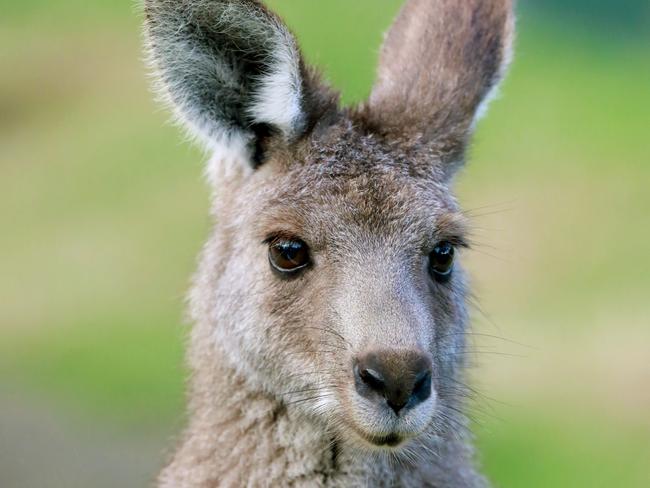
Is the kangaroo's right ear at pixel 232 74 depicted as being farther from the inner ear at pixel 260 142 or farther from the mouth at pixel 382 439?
the mouth at pixel 382 439

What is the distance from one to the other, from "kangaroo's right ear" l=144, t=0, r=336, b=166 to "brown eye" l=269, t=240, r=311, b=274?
568mm

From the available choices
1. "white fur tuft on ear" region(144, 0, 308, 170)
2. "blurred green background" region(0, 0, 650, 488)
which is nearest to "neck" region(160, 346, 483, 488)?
"white fur tuft on ear" region(144, 0, 308, 170)

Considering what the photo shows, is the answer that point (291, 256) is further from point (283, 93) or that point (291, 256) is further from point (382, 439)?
point (382, 439)

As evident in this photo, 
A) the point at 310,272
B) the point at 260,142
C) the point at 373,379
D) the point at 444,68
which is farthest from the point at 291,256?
the point at 444,68

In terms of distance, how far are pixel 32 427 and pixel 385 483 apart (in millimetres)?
8159

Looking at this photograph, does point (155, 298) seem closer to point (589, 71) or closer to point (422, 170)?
point (589, 71)

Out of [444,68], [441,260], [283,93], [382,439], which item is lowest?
[382,439]

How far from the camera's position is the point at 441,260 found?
5871 millimetres

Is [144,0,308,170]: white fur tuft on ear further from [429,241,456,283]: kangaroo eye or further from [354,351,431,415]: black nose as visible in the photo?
[354,351,431,415]: black nose

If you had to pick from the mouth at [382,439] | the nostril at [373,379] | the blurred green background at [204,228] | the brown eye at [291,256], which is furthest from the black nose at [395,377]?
the blurred green background at [204,228]

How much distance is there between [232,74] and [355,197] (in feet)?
2.86

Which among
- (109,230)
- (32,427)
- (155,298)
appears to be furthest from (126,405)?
(109,230)

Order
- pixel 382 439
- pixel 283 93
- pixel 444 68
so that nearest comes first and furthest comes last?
pixel 382 439 < pixel 283 93 < pixel 444 68

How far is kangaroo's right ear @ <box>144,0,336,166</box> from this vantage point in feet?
18.9
